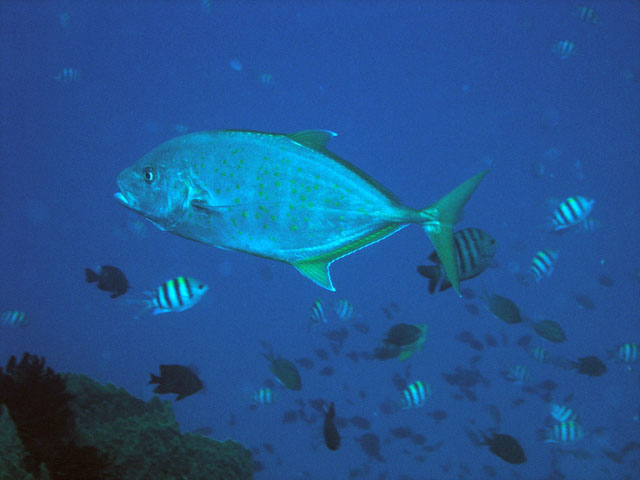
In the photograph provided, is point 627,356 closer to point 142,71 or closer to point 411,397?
point 411,397

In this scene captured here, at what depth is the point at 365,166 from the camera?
249ft

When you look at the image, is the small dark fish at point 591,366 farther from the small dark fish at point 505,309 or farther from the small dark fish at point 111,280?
the small dark fish at point 111,280

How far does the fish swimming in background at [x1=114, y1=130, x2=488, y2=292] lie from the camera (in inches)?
70.2

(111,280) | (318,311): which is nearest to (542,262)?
(318,311)

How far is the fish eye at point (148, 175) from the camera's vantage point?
6.10 feet

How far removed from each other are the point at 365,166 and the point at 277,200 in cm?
7573

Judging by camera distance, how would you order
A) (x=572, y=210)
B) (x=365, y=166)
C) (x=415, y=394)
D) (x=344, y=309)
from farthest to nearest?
(x=365, y=166) < (x=344, y=309) < (x=572, y=210) < (x=415, y=394)

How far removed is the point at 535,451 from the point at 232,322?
28912mm

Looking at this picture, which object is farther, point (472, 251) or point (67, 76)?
point (67, 76)

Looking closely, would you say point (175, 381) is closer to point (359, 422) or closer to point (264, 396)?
point (264, 396)

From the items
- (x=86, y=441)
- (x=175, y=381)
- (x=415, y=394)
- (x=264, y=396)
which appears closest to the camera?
(x=86, y=441)

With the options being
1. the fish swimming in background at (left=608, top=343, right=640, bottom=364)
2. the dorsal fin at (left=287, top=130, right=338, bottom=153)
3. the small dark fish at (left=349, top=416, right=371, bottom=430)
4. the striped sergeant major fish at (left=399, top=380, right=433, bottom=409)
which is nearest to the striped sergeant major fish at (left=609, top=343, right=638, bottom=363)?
the fish swimming in background at (left=608, top=343, right=640, bottom=364)

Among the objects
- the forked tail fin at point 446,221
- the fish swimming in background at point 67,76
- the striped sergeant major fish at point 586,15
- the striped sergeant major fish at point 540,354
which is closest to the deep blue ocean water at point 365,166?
the fish swimming in background at point 67,76

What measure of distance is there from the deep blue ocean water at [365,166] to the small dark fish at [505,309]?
933 centimetres
